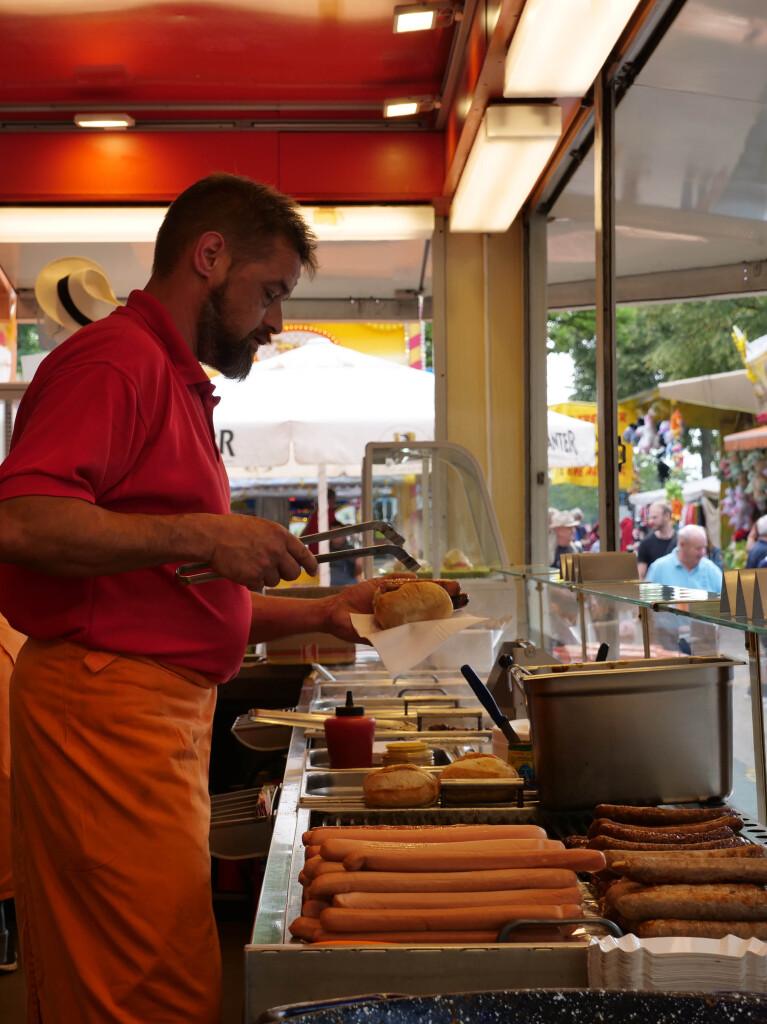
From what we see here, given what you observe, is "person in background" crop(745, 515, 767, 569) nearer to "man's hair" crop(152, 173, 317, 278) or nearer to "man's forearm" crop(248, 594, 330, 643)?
"man's forearm" crop(248, 594, 330, 643)

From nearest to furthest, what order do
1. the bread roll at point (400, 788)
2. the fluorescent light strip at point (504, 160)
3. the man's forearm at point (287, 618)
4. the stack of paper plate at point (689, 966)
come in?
the stack of paper plate at point (689, 966) < the bread roll at point (400, 788) < the man's forearm at point (287, 618) < the fluorescent light strip at point (504, 160)

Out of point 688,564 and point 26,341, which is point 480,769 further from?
point 26,341

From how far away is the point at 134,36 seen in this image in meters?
4.62

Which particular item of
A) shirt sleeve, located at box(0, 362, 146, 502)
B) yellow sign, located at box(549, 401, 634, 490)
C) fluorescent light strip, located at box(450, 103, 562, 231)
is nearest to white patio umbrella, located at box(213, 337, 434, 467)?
yellow sign, located at box(549, 401, 634, 490)

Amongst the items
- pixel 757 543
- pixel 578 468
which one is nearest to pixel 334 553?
pixel 757 543

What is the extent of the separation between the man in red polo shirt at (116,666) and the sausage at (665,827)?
573 mm

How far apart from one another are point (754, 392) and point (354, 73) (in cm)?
297

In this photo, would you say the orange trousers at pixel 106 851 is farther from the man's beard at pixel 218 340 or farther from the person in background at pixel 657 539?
the person in background at pixel 657 539

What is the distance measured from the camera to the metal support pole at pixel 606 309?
4016 mm

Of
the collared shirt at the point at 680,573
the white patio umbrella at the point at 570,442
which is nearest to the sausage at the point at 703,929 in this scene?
the collared shirt at the point at 680,573

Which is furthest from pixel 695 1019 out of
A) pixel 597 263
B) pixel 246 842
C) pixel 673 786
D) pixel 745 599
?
pixel 597 263

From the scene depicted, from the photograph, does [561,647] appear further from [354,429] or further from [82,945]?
[354,429]

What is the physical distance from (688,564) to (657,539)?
332 millimetres

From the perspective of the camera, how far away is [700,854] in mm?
1354
